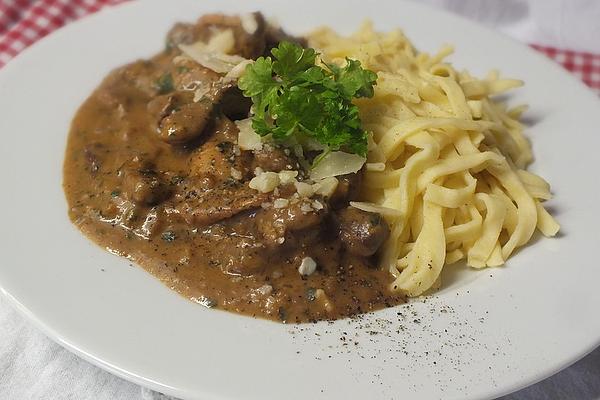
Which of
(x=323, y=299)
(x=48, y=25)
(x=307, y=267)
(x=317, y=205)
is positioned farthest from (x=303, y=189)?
(x=48, y=25)

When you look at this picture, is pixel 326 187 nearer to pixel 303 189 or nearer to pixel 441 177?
pixel 303 189

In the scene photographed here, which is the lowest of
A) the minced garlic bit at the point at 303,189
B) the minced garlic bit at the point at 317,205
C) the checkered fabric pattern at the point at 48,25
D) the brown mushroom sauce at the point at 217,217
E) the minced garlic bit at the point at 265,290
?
the checkered fabric pattern at the point at 48,25

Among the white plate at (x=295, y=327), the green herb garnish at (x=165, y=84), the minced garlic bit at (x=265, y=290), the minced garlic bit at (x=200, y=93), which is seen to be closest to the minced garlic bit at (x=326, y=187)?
the minced garlic bit at (x=265, y=290)

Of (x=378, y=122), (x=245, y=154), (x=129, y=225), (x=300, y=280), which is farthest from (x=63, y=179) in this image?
(x=378, y=122)

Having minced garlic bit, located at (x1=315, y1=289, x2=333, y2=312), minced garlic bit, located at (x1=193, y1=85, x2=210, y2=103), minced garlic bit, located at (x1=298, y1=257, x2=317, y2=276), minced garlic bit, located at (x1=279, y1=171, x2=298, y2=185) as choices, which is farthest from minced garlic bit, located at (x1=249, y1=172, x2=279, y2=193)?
minced garlic bit, located at (x1=193, y1=85, x2=210, y2=103)

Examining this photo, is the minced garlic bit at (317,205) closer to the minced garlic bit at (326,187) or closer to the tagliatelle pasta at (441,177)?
the minced garlic bit at (326,187)

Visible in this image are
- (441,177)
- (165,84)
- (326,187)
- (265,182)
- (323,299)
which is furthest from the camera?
(165,84)
